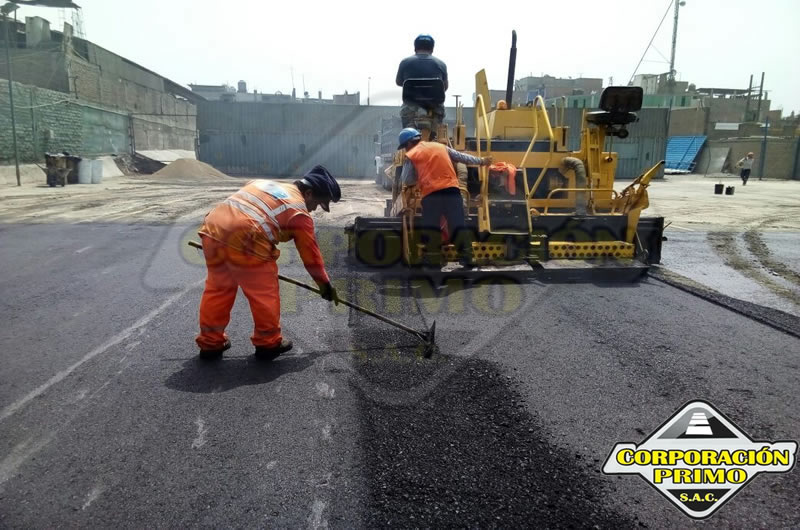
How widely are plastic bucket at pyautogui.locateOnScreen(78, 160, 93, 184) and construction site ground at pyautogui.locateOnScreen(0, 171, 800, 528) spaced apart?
1606 cm

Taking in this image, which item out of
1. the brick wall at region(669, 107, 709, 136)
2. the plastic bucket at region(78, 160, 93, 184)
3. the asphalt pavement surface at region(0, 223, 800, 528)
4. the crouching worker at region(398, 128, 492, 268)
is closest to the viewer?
the asphalt pavement surface at region(0, 223, 800, 528)

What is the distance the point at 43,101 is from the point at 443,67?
19788mm

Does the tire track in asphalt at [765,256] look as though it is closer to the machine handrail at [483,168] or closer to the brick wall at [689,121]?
the machine handrail at [483,168]

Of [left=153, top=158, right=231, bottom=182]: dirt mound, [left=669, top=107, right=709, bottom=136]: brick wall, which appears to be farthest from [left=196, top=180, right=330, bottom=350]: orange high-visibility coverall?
[left=669, top=107, right=709, bottom=136]: brick wall

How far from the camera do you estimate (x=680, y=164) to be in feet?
121

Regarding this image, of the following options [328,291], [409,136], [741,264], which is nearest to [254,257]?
[328,291]

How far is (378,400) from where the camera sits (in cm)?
328

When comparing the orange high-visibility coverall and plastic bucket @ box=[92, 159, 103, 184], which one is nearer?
the orange high-visibility coverall

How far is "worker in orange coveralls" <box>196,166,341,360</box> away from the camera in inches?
147

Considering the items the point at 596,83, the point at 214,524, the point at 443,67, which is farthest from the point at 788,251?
the point at 596,83

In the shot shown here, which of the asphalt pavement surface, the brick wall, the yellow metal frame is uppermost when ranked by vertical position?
the brick wall

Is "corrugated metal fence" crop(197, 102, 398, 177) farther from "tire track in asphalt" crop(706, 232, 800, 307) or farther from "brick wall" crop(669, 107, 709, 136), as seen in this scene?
"tire track in asphalt" crop(706, 232, 800, 307)

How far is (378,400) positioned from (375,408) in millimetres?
108

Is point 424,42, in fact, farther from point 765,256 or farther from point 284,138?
point 284,138
